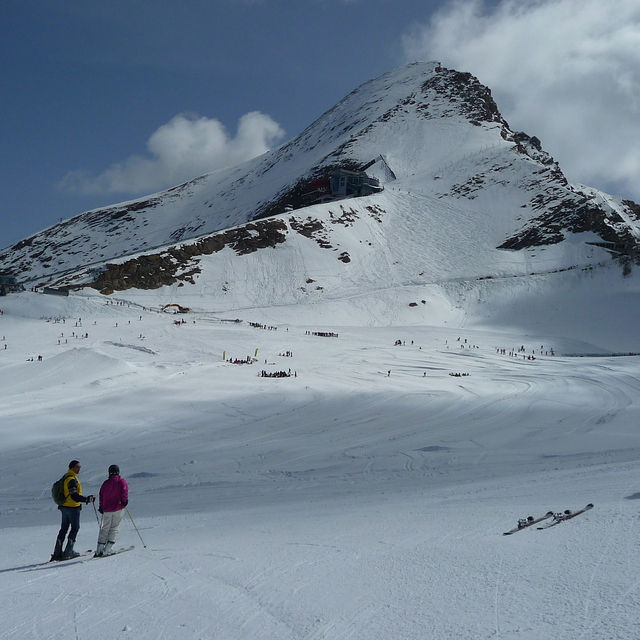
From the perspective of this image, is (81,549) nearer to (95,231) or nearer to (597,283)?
(597,283)

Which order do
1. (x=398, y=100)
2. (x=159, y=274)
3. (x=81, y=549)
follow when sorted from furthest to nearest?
(x=398, y=100) < (x=159, y=274) < (x=81, y=549)

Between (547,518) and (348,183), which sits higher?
(348,183)

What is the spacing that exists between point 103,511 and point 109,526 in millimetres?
198

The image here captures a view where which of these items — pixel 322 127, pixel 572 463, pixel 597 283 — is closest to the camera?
pixel 572 463

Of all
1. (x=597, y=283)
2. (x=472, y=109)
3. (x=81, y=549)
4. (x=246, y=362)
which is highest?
Answer: (x=472, y=109)

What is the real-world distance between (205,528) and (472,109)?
4873 inches

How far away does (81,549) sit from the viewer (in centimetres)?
760

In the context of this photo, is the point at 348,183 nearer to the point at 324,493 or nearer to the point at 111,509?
the point at 324,493

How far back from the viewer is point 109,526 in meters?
7.07

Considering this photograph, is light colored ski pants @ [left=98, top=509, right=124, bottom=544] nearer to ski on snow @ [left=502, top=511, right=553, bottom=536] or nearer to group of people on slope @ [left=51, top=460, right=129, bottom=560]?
group of people on slope @ [left=51, top=460, right=129, bottom=560]

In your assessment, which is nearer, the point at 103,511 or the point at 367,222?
the point at 103,511

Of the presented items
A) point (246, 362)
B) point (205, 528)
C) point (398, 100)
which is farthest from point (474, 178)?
point (205, 528)

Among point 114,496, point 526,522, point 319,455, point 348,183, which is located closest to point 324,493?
point 319,455

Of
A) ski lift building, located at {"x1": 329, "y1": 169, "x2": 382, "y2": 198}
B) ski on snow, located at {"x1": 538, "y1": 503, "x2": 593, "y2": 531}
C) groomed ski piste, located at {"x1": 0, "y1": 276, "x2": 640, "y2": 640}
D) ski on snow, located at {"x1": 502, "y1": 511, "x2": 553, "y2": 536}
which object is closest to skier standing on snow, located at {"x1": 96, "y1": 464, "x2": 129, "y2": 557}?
groomed ski piste, located at {"x1": 0, "y1": 276, "x2": 640, "y2": 640}
